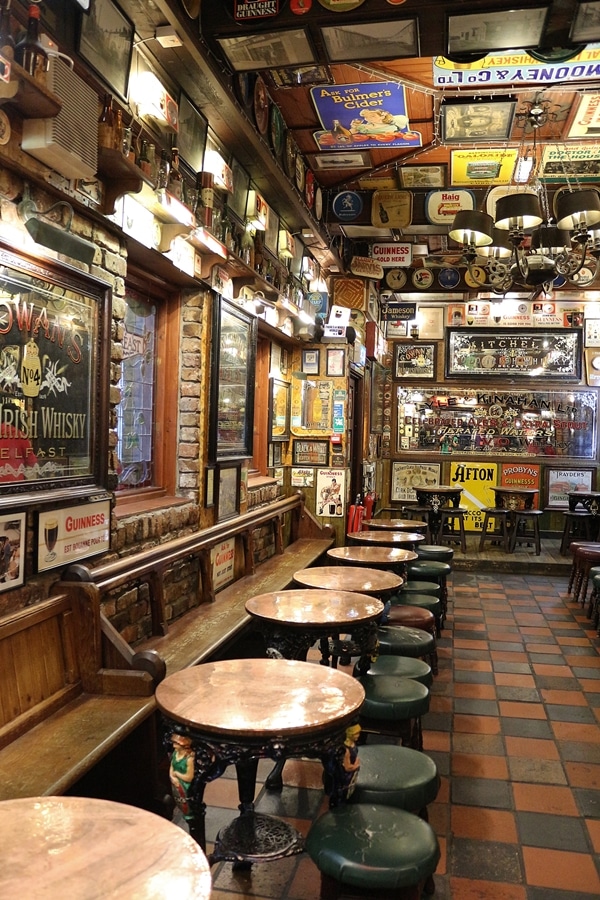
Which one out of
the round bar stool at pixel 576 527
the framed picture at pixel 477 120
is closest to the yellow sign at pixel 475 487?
the round bar stool at pixel 576 527

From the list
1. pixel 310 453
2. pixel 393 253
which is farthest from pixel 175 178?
pixel 393 253

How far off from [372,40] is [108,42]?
4.49 feet

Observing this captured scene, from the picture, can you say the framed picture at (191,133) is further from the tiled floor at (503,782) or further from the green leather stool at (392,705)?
the tiled floor at (503,782)

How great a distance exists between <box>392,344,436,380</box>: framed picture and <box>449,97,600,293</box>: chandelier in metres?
3.83

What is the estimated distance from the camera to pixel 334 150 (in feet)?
20.0

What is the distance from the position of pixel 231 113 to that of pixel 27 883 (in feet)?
13.7

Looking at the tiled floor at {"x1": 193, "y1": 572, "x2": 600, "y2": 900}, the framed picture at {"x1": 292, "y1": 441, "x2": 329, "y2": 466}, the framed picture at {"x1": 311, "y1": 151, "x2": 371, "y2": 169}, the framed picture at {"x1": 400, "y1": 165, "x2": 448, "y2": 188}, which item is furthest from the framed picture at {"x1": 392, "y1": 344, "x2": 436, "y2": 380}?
the tiled floor at {"x1": 193, "y1": 572, "x2": 600, "y2": 900}

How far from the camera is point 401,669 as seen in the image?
11.1 feet

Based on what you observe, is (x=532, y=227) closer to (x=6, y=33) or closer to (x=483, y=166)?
(x=483, y=166)

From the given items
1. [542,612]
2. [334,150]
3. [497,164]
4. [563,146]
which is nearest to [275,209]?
[334,150]

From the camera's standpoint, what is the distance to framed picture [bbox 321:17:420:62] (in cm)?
346

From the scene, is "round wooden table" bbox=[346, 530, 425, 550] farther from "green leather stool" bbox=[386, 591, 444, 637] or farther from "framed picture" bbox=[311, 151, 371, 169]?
"framed picture" bbox=[311, 151, 371, 169]

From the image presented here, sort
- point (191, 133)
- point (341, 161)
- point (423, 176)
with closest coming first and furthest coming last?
point (191, 133) → point (341, 161) → point (423, 176)

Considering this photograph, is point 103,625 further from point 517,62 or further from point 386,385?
point 386,385
